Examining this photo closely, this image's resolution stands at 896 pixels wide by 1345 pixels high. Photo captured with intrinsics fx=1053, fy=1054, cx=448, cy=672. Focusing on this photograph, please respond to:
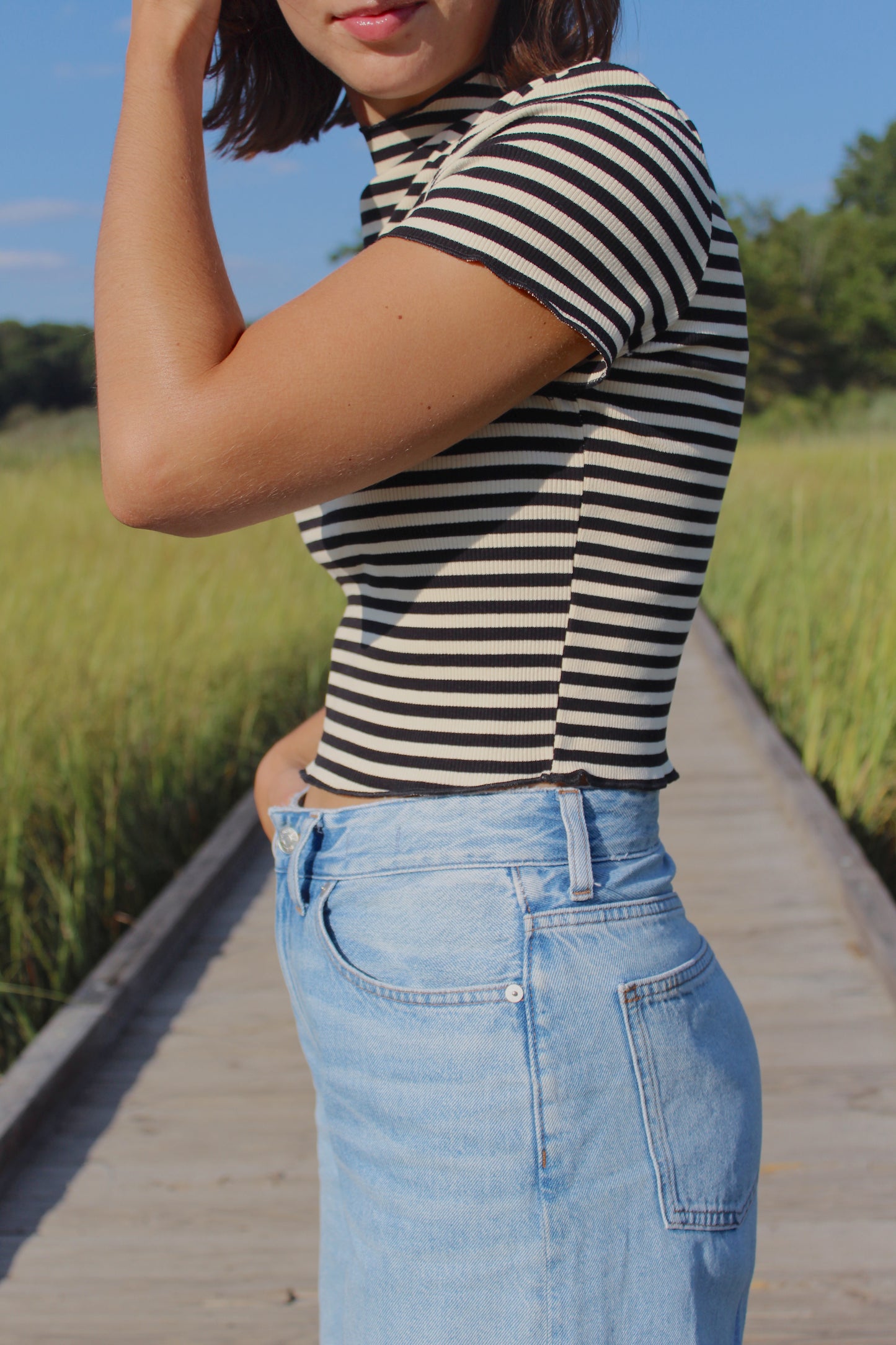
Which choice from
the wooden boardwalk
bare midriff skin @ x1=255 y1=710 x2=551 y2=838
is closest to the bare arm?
bare midriff skin @ x1=255 y1=710 x2=551 y2=838

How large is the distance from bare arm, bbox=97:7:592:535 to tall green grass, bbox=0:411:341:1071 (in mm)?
2392

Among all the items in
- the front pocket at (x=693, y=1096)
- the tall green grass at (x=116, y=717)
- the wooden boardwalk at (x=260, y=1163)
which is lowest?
the wooden boardwalk at (x=260, y=1163)

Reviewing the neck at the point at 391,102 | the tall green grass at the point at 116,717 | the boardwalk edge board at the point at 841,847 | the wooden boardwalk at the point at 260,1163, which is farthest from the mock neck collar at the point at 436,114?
the boardwalk edge board at the point at 841,847

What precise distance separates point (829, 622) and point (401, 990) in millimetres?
4635

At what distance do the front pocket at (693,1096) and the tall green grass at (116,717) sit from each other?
2.37m

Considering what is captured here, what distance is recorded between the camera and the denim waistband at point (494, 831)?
30.0 inches

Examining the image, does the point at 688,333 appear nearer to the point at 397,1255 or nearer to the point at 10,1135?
the point at 397,1255

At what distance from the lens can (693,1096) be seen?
762 mm

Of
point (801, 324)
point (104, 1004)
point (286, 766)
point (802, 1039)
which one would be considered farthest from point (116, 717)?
point (801, 324)

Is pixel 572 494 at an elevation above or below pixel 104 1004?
above

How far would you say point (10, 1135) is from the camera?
7.18 ft

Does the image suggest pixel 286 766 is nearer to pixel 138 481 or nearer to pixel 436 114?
pixel 138 481

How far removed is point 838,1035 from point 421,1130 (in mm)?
2185

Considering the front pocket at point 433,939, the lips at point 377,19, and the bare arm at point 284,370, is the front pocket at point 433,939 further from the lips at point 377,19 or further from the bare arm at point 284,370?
the lips at point 377,19
